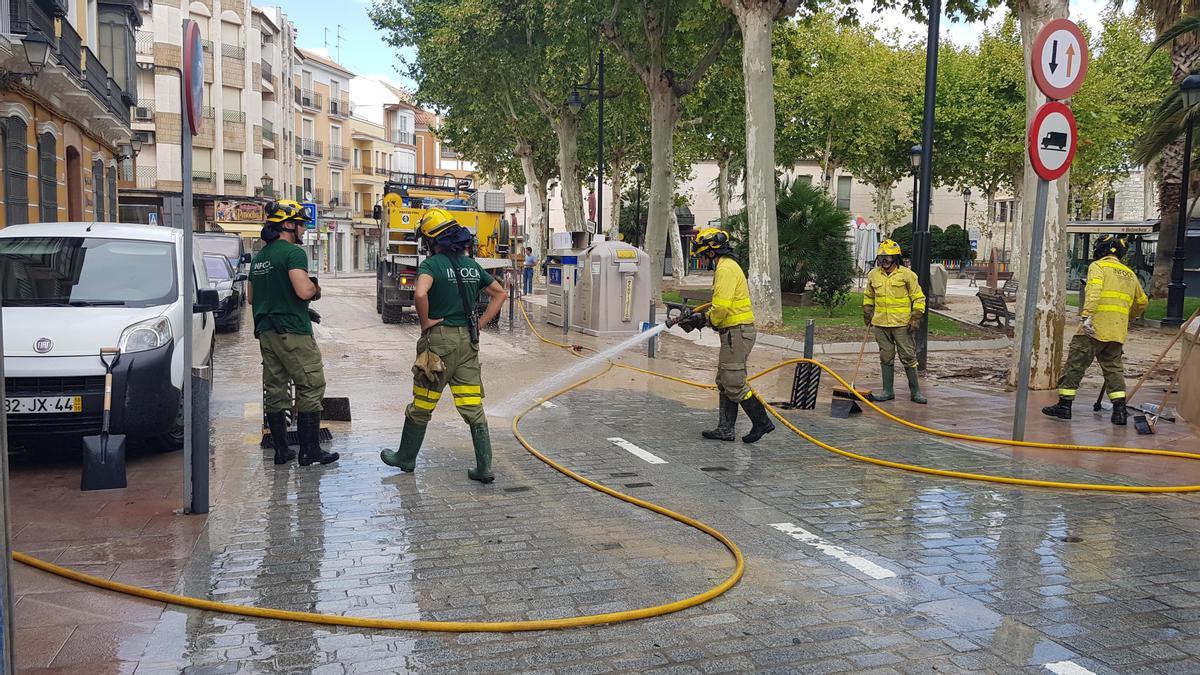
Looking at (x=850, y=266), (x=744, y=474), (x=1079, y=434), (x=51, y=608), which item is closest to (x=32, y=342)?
(x=51, y=608)

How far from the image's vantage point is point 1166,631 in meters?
4.25

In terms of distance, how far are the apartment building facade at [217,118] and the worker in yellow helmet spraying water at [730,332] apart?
139ft

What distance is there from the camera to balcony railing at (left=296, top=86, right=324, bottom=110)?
6538cm

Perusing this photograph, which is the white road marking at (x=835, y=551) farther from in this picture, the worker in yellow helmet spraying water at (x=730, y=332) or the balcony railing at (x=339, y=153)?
the balcony railing at (x=339, y=153)

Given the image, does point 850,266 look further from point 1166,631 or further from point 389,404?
point 1166,631

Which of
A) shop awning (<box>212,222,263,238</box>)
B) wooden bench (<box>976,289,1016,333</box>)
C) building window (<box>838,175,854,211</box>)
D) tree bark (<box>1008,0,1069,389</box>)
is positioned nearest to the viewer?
tree bark (<box>1008,0,1069,389</box>)

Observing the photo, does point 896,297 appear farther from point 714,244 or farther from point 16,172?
point 16,172

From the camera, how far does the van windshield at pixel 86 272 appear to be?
7.41 meters

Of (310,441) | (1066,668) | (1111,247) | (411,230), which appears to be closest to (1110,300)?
(1111,247)

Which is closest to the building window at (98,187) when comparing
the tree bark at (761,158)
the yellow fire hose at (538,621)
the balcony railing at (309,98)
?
the tree bark at (761,158)

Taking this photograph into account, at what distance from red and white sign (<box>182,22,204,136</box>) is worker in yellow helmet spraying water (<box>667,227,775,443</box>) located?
13.9ft

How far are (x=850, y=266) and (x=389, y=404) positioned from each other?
14162 millimetres

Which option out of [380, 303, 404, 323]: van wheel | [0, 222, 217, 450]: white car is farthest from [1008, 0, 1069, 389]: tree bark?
[380, 303, 404, 323]: van wheel

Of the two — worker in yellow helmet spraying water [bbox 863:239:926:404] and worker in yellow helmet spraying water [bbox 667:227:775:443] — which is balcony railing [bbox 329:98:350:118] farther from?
worker in yellow helmet spraying water [bbox 667:227:775:443]
